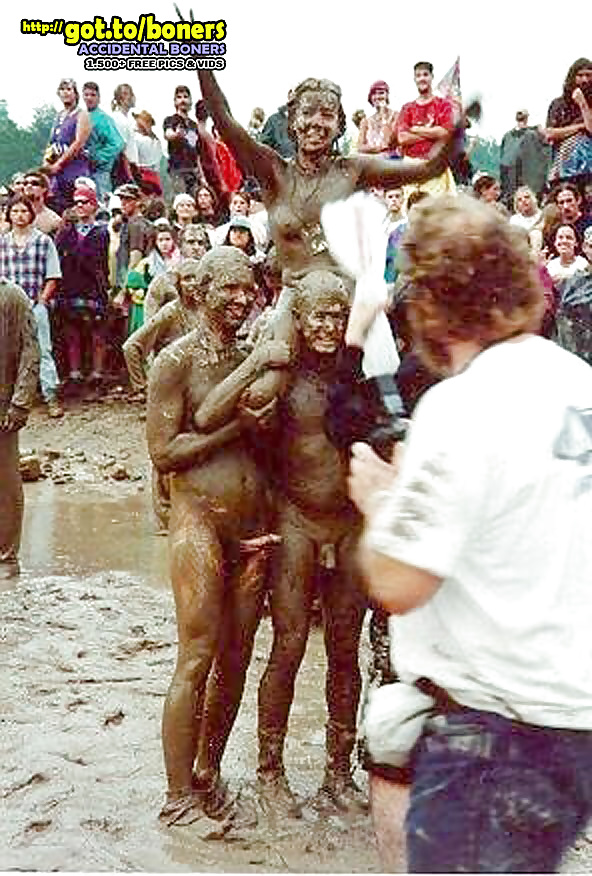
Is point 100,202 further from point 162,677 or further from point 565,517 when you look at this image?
point 565,517

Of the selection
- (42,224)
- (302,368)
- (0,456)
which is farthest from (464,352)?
(42,224)

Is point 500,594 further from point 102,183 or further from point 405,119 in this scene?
point 102,183

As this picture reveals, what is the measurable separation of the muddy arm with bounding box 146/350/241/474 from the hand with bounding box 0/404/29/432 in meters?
2.26

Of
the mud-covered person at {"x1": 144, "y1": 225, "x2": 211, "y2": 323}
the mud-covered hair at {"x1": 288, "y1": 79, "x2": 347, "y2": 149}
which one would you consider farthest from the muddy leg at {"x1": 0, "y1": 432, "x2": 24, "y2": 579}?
the mud-covered hair at {"x1": 288, "y1": 79, "x2": 347, "y2": 149}

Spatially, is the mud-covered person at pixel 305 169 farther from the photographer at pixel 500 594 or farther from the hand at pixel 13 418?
the hand at pixel 13 418

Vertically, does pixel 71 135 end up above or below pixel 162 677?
above

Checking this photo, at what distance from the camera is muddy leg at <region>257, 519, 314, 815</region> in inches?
112

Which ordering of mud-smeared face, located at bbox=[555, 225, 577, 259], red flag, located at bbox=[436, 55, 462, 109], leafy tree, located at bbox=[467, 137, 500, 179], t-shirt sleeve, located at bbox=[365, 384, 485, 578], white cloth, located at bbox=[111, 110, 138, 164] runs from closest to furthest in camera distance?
t-shirt sleeve, located at bbox=[365, 384, 485, 578] < red flag, located at bbox=[436, 55, 462, 109] < mud-smeared face, located at bbox=[555, 225, 577, 259] < white cloth, located at bbox=[111, 110, 138, 164] < leafy tree, located at bbox=[467, 137, 500, 179]

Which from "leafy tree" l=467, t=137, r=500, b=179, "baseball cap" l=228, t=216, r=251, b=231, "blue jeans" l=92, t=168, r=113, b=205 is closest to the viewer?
"baseball cap" l=228, t=216, r=251, b=231

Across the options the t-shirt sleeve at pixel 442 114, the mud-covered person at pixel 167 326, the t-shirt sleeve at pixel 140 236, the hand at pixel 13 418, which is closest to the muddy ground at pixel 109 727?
the mud-covered person at pixel 167 326

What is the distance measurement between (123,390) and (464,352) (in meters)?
6.89

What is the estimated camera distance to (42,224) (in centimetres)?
733

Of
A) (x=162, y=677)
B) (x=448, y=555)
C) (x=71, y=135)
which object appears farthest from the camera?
(x=71, y=135)

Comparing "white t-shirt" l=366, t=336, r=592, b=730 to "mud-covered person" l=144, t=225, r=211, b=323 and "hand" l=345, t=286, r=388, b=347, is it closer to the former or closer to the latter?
"hand" l=345, t=286, r=388, b=347
